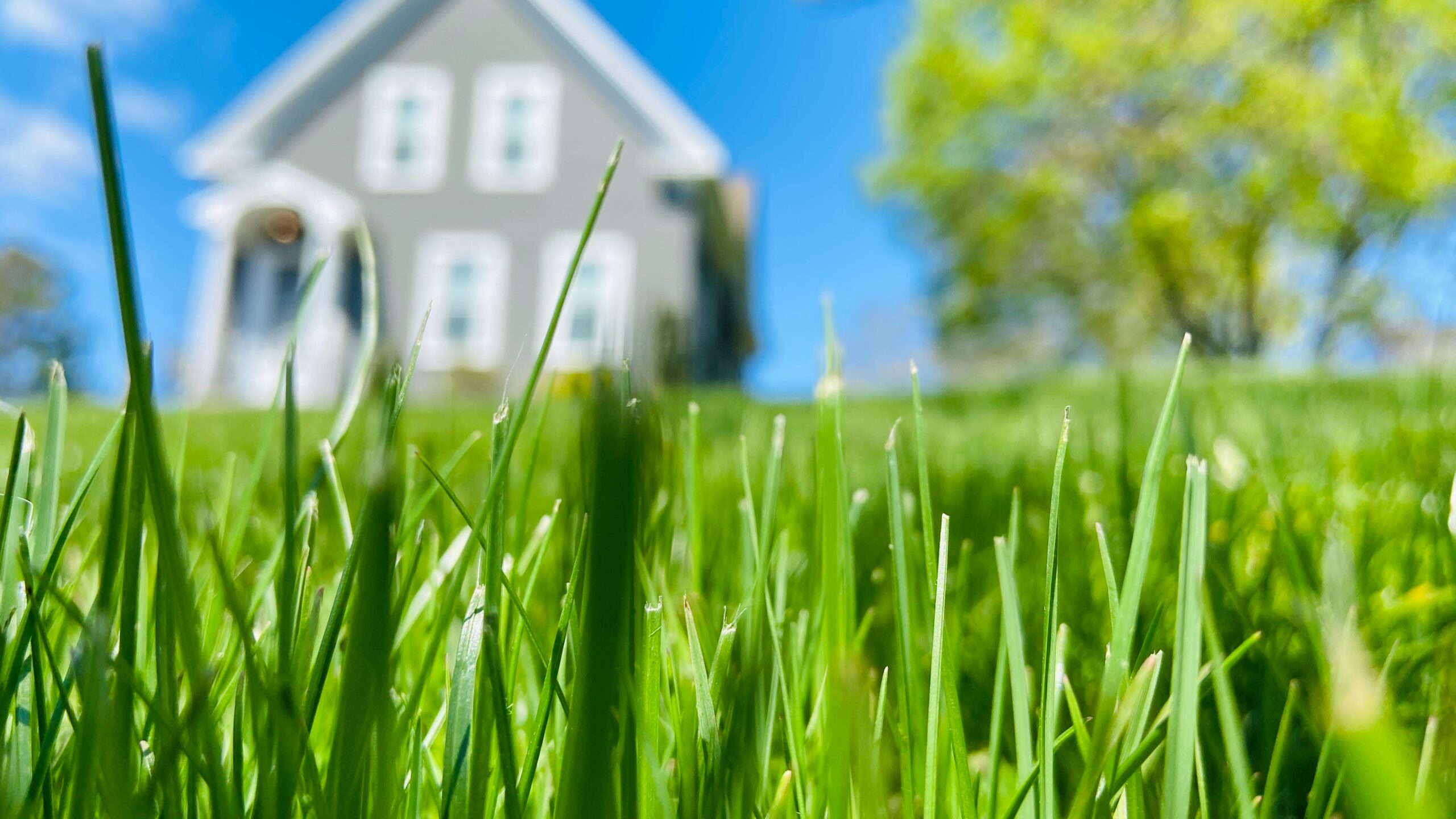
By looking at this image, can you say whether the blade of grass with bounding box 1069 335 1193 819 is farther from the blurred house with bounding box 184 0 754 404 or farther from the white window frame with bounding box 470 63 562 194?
the white window frame with bounding box 470 63 562 194

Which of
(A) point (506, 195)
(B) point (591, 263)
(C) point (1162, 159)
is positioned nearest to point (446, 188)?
(A) point (506, 195)

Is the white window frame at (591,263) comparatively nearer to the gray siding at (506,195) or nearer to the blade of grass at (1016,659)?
the gray siding at (506,195)

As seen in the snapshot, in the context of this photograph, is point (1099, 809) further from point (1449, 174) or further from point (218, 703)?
point (1449, 174)

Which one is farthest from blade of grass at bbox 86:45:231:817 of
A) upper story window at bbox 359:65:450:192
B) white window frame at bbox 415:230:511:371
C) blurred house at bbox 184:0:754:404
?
upper story window at bbox 359:65:450:192

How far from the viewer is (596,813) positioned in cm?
19

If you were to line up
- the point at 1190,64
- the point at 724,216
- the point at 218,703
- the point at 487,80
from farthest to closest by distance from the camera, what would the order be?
the point at 1190,64
the point at 724,216
the point at 487,80
the point at 218,703

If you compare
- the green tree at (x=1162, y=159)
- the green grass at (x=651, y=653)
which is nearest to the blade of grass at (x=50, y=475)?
the green grass at (x=651, y=653)

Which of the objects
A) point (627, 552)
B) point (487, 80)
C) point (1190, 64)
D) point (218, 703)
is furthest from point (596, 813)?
point (1190, 64)

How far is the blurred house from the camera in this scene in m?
12.0

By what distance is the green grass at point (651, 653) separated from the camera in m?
0.22

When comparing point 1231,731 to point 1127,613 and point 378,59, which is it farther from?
point 378,59

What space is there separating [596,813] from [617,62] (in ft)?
43.1

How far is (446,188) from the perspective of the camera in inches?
A: 492

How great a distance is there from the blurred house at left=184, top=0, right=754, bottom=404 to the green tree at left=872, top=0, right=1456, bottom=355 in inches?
306
